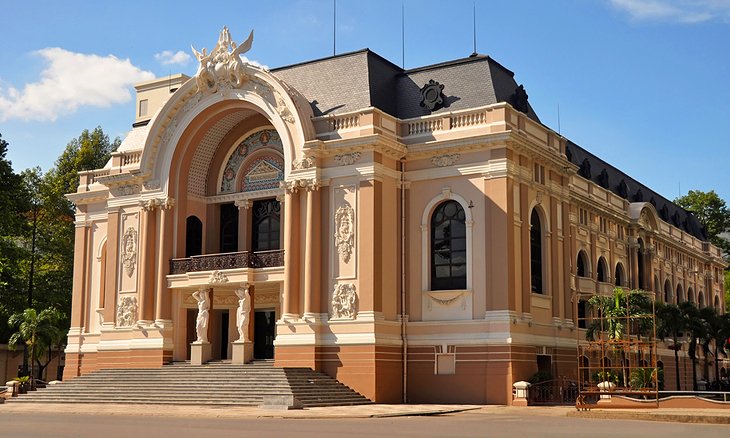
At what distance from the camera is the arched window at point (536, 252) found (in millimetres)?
39281

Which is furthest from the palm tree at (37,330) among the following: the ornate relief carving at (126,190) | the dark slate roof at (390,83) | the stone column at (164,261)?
the dark slate roof at (390,83)

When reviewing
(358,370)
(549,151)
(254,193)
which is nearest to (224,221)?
(254,193)

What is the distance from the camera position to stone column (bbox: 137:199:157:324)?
4203 centimetres

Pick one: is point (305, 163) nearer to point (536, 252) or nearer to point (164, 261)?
point (164, 261)

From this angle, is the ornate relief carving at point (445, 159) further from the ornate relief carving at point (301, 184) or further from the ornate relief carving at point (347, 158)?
the ornate relief carving at point (301, 184)

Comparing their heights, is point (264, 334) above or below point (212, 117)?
below

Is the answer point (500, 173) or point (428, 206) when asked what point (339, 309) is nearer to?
point (428, 206)

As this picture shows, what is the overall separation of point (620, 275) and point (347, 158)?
22.8 meters

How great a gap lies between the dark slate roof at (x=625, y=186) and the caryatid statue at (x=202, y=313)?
728 inches

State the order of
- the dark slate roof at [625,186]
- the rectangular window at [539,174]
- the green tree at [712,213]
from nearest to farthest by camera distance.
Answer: the rectangular window at [539,174]
the dark slate roof at [625,186]
the green tree at [712,213]

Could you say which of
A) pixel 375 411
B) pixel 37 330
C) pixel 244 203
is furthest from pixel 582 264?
pixel 37 330

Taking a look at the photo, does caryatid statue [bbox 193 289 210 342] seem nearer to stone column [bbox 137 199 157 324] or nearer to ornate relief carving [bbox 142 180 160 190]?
stone column [bbox 137 199 157 324]

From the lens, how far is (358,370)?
3606cm

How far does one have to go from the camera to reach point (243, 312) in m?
39.3
